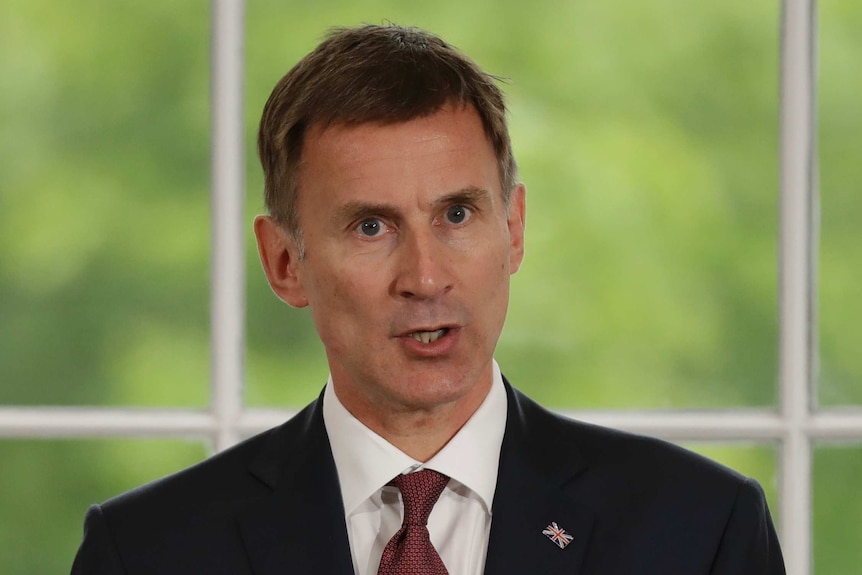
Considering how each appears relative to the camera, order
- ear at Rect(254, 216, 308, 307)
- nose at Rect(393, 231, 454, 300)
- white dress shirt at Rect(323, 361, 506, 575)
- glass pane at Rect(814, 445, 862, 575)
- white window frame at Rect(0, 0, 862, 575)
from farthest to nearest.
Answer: glass pane at Rect(814, 445, 862, 575), white window frame at Rect(0, 0, 862, 575), ear at Rect(254, 216, 308, 307), white dress shirt at Rect(323, 361, 506, 575), nose at Rect(393, 231, 454, 300)

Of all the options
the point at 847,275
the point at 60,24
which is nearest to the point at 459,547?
the point at 847,275

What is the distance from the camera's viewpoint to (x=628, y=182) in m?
2.64

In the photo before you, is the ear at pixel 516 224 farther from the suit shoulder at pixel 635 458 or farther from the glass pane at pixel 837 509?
the glass pane at pixel 837 509

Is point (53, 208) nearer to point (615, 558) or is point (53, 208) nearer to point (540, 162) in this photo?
point (540, 162)

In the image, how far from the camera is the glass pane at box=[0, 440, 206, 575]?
2.67 metres

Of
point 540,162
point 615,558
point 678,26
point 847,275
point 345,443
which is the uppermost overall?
point 678,26

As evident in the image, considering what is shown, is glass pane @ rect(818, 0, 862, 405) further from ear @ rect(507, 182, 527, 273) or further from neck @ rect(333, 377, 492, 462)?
neck @ rect(333, 377, 492, 462)

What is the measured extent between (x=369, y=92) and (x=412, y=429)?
45 cm

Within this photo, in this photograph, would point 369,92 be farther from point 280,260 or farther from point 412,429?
point 412,429

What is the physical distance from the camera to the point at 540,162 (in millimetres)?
2676

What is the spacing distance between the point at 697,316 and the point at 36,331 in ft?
4.49

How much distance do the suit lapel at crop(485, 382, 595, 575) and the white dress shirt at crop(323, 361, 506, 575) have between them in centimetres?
3

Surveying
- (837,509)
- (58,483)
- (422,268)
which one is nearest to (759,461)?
(837,509)

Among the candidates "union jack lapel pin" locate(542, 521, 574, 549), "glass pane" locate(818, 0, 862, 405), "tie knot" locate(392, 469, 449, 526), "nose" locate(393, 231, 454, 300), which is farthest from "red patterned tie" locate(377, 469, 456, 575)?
"glass pane" locate(818, 0, 862, 405)
